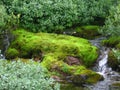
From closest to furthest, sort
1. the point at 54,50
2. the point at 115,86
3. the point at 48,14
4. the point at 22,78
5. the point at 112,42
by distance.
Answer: the point at 22,78, the point at 115,86, the point at 54,50, the point at 112,42, the point at 48,14

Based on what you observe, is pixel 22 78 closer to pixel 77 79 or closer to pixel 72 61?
pixel 77 79

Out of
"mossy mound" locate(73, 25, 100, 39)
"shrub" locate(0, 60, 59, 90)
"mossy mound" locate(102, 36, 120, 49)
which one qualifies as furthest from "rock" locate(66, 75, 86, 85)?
"mossy mound" locate(73, 25, 100, 39)

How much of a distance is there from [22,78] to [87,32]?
62.1 ft

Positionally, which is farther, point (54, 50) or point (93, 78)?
point (54, 50)

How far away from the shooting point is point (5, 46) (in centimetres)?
2694

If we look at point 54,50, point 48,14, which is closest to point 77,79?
point 54,50

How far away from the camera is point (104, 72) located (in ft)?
76.8

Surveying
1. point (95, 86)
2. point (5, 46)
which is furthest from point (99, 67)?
point (5, 46)

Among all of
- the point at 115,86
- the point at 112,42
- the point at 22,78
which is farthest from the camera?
the point at 112,42

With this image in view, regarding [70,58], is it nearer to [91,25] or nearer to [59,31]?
[59,31]

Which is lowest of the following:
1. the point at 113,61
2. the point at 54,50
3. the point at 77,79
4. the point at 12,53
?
the point at 77,79

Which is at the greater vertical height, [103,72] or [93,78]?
[93,78]

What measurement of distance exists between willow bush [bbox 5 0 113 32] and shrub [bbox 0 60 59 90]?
54.3ft

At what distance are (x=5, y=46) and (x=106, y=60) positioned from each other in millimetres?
8359
